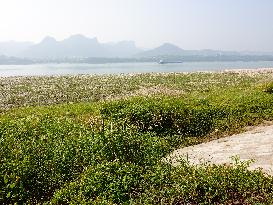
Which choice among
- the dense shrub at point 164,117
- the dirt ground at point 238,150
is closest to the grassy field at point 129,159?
the dense shrub at point 164,117

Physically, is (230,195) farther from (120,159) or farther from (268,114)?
(268,114)

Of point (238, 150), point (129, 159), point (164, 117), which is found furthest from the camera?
point (164, 117)

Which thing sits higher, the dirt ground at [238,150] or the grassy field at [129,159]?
the grassy field at [129,159]

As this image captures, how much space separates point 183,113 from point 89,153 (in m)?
8.91

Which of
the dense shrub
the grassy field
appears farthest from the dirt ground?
the dense shrub

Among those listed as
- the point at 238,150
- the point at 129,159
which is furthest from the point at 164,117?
the point at 129,159

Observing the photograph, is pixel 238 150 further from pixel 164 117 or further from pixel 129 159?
pixel 164 117

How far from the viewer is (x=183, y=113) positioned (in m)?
24.1

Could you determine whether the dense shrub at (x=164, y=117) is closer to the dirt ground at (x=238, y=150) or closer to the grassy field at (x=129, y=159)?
the grassy field at (x=129, y=159)

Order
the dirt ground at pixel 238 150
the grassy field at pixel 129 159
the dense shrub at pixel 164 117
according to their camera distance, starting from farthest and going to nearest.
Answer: the dense shrub at pixel 164 117, the dirt ground at pixel 238 150, the grassy field at pixel 129 159

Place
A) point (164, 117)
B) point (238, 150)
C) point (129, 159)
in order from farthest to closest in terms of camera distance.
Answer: point (164, 117)
point (238, 150)
point (129, 159)

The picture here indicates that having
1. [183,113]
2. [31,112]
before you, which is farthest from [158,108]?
[31,112]

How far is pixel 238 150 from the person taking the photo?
18094mm

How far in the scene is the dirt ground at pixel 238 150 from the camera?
16188mm
